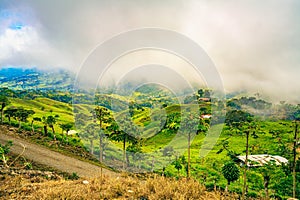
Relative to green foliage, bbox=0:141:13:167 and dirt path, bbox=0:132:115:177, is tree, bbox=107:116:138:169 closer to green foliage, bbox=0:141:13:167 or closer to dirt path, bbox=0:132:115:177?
green foliage, bbox=0:141:13:167

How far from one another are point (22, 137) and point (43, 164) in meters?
7.86

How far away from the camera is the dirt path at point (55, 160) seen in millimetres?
17359

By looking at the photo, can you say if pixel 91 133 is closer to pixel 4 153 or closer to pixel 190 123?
pixel 4 153

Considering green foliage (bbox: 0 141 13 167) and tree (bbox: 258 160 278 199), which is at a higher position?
green foliage (bbox: 0 141 13 167)

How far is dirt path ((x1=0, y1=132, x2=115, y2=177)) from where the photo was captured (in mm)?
17359

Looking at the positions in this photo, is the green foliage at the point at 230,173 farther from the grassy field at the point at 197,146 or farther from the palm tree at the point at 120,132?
the palm tree at the point at 120,132

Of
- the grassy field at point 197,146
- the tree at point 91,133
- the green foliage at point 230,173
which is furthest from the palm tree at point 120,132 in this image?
the tree at point 91,133

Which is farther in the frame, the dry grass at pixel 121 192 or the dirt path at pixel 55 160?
the dirt path at pixel 55 160

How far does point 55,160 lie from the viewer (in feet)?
62.0

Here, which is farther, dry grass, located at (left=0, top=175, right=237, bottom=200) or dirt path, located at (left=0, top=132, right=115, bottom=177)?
dirt path, located at (left=0, top=132, right=115, bottom=177)

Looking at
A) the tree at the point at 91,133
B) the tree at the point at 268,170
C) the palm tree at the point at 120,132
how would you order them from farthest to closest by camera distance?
the tree at the point at 91,133 < the tree at the point at 268,170 < the palm tree at the point at 120,132

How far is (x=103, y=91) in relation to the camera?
32.7ft

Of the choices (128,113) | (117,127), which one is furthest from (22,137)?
(128,113)

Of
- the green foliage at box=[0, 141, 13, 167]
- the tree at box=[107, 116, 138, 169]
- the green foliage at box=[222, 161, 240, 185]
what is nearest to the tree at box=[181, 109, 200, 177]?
the tree at box=[107, 116, 138, 169]
